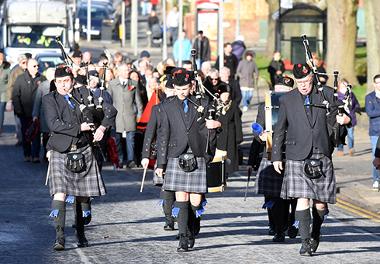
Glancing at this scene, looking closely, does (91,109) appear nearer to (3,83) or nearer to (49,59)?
(3,83)

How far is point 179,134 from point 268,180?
4.63ft

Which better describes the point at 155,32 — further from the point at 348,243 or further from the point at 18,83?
the point at 348,243

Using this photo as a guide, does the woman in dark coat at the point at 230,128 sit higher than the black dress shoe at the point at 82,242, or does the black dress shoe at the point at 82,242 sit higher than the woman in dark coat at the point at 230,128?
the woman in dark coat at the point at 230,128

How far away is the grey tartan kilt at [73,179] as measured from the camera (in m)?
13.9

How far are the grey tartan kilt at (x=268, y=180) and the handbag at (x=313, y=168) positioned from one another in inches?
51.6

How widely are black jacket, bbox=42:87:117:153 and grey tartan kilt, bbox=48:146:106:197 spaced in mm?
101

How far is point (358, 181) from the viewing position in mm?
21500

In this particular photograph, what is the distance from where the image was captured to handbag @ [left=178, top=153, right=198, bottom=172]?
550 inches

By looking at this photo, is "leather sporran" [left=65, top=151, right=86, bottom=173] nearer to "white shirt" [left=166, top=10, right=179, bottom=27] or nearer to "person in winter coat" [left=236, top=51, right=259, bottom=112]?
"person in winter coat" [left=236, top=51, right=259, bottom=112]

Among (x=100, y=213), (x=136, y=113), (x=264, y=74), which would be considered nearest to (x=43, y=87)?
(x=136, y=113)

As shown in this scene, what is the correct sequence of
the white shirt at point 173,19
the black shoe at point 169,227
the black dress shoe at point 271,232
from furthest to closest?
the white shirt at point 173,19 < the black shoe at point 169,227 < the black dress shoe at point 271,232

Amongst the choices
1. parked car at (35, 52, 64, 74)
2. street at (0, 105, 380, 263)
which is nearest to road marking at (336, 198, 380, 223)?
street at (0, 105, 380, 263)

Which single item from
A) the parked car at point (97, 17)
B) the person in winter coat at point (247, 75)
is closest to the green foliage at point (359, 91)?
the person in winter coat at point (247, 75)

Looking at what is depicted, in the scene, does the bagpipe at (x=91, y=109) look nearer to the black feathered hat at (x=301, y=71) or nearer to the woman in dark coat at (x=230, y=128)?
the black feathered hat at (x=301, y=71)
